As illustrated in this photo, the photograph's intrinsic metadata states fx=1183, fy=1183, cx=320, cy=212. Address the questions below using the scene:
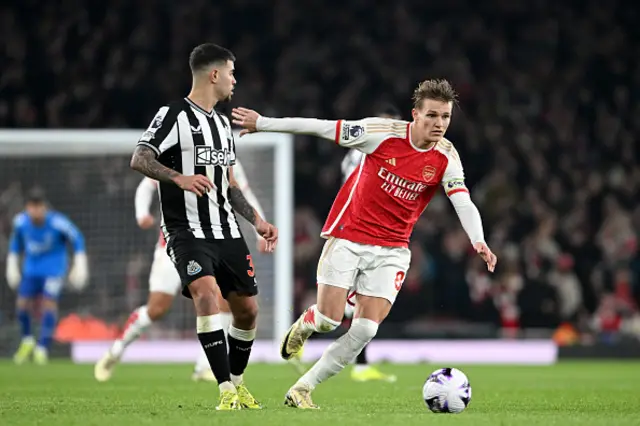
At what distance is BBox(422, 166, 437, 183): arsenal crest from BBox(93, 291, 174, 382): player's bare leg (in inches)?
161

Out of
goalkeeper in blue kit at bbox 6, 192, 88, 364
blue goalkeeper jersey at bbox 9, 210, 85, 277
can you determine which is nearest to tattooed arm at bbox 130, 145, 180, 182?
goalkeeper in blue kit at bbox 6, 192, 88, 364

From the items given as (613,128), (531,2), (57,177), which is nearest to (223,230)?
(57,177)

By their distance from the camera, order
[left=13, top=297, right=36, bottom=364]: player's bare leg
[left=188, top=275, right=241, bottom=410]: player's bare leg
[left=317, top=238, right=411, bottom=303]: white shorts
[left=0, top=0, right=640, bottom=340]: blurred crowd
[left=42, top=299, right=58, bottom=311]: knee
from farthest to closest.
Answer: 1. [left=0, top=0, right=640, bottom=340]: blurred crowd
2. [left=42, top=299, right=58, bottom=311]: knee
3. [left=13, top=297, right=36, bottom=364]: player's bare leg
4. [left=317, top=238, right=411, bottom=303]: white shorts
5. [left=188, top=275, right=241, bottom=410]: player's bare leg

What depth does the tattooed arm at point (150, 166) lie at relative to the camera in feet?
22.1

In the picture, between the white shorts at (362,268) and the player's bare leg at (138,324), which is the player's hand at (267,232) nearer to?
the white shorts at (362,268)

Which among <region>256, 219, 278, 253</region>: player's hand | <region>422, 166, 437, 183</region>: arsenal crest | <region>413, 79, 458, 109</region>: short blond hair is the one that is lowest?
<region>256, 219, 278, 253</region>: player's hand

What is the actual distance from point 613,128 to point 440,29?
356 centimetres

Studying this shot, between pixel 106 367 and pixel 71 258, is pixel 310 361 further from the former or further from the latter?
pixel 71 258

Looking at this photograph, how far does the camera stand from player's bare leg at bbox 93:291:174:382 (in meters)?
10.7

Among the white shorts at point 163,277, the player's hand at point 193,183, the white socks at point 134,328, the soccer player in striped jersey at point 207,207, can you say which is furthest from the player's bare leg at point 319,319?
the white socks at point 134,328

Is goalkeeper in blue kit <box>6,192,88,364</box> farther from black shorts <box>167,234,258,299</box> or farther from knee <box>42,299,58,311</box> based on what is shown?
black shorts <box>167,234,258,299</box>

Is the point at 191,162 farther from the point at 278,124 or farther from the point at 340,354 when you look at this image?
the point at 340,354

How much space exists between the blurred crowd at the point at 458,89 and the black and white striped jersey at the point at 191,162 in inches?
385

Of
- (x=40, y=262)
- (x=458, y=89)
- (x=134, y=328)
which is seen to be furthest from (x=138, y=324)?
(x=458, y=89)
